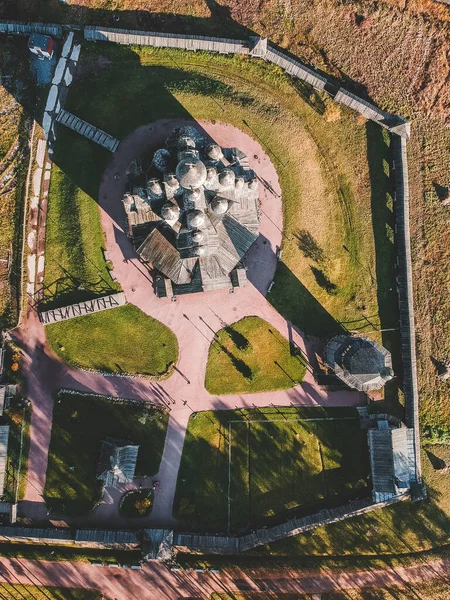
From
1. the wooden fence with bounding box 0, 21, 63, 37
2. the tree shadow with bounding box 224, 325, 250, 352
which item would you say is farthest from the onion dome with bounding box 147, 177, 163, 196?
the wooden fence with bounding box 0, 21, 63, 37

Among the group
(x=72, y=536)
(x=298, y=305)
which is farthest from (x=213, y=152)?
(x=72, y=536)

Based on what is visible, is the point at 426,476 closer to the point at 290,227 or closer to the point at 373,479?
the point at 373,479

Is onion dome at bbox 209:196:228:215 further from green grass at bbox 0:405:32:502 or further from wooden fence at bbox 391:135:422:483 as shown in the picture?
green grass at bbox 0:405:32:502

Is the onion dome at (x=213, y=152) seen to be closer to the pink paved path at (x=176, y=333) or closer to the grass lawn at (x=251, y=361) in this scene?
the pink paved path at (x=176, y=333)

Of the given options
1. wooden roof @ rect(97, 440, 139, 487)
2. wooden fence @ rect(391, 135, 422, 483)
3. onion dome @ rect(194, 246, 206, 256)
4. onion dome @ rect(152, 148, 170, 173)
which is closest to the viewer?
onion dome @ rect(194, 246, 206, 256)

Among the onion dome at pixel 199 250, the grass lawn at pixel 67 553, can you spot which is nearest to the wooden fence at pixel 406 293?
the onion dome at pixel 199 250
